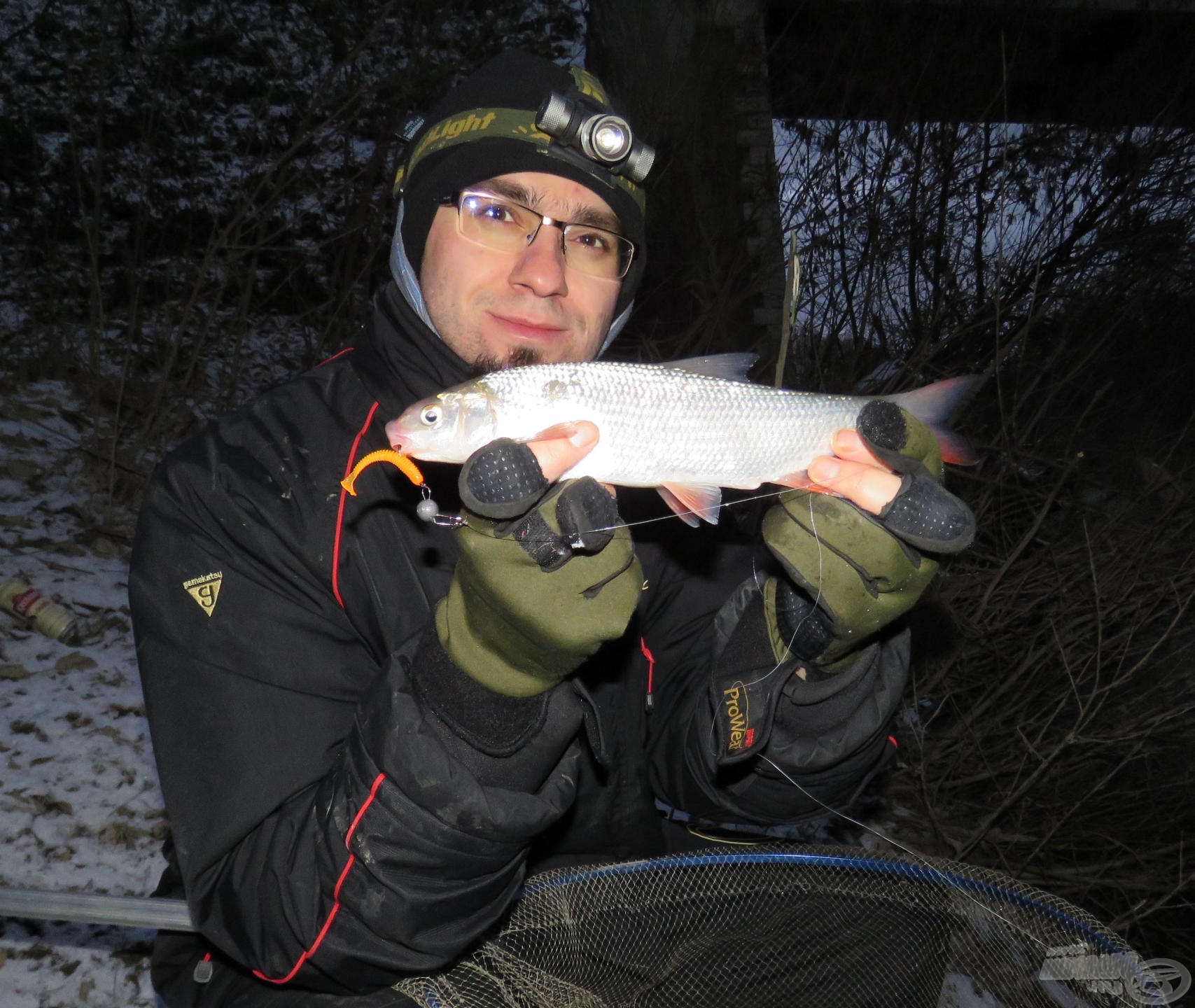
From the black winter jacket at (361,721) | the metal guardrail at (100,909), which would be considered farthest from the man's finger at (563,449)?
the metal guardrail at (100,909)

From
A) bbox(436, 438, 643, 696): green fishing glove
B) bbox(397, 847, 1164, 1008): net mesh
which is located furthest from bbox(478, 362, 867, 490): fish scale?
bbox(397, 847, 1164, 1008): net mesh

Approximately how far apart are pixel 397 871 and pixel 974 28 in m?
7.61

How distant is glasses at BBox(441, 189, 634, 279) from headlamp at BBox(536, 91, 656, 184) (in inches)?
7.7

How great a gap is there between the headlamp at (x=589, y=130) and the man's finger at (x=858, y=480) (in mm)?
1009

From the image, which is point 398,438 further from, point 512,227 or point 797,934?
point 797,934

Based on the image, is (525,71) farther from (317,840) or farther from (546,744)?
(317,840)

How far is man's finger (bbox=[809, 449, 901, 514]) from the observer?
6.53ft

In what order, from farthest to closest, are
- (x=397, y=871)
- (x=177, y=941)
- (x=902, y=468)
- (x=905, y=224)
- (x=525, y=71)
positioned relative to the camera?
(x=905, y=224) → (x=525, y=71) → (x=177, y=941) → (x=902, y=468) → (x=397, y=871)

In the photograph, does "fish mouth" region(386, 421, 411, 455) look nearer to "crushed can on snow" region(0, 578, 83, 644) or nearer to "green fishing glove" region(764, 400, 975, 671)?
"green fishing glove" region(764, 400, 975, 671)

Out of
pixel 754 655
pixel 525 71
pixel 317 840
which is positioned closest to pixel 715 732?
pixel 754 655

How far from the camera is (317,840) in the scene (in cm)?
180

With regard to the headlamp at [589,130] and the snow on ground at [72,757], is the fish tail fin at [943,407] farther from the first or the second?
the snow on ground at [72,757]

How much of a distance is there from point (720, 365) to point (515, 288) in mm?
609

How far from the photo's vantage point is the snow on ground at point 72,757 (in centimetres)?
329
